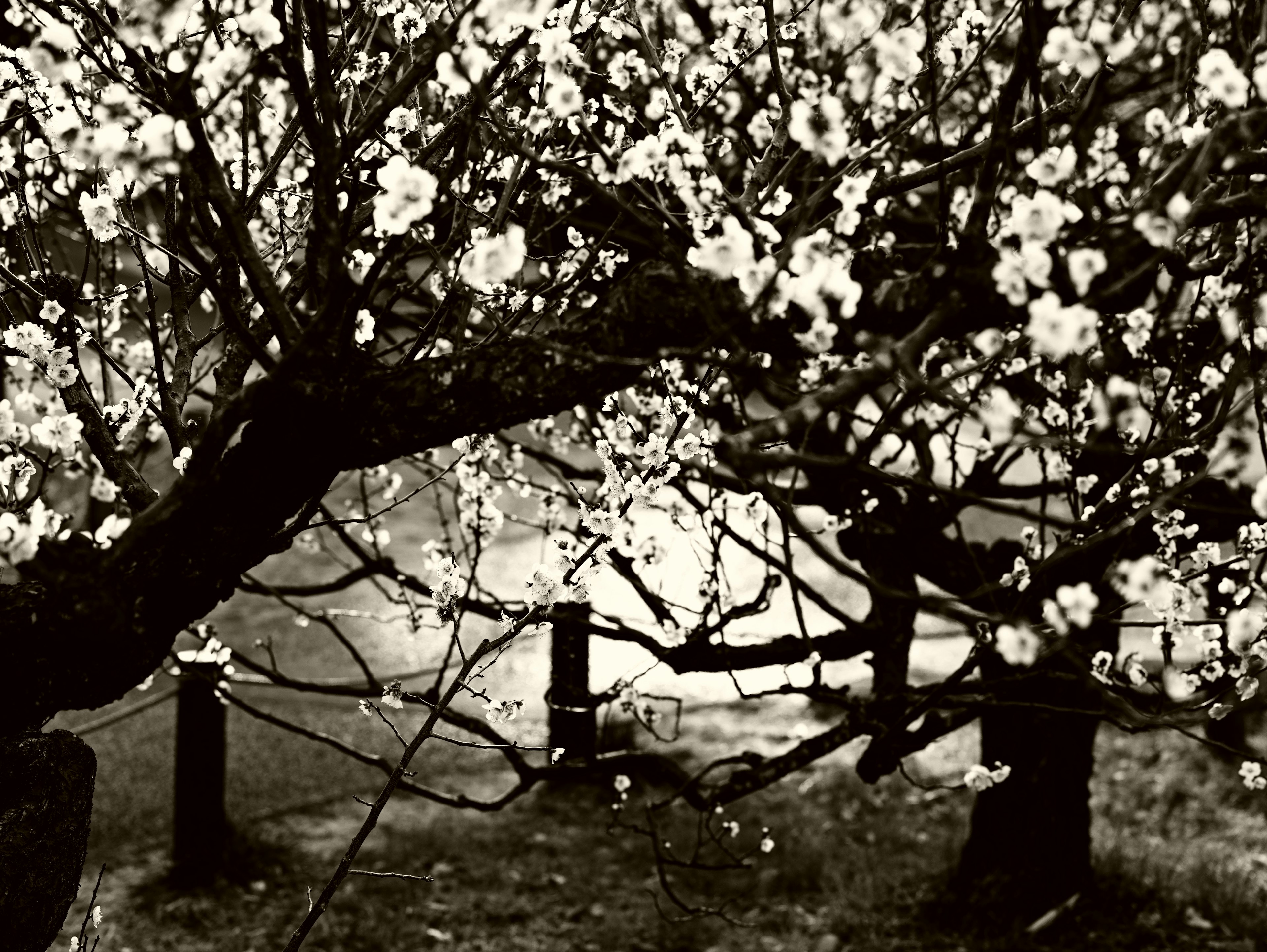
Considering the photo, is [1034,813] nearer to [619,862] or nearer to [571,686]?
[619,862]

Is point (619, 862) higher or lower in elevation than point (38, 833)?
lower

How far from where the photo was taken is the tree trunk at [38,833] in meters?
2.97

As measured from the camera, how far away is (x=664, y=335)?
2.70 m

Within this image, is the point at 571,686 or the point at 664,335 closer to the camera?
the point at 664,335

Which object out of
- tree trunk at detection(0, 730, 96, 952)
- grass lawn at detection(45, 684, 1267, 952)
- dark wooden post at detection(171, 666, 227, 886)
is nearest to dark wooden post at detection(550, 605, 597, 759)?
grass lawn at detection(45, 684, 1267, 952)

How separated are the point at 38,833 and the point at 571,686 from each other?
2011 millimetres

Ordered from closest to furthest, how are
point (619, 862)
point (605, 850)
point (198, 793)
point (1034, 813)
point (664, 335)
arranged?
point (664, 335), point (1034, 813), point (198, 793), point (619, 862), point (605, 850)

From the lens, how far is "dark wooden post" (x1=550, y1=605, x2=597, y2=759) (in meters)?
4.55

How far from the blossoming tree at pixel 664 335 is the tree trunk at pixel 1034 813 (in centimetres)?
2

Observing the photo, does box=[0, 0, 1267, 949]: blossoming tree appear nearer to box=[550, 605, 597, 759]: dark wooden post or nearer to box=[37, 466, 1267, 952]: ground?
box=[550, 605, 597, 759]: dark wooden post

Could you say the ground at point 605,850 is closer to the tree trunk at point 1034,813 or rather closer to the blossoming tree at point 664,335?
the tree trunk at point 1034,813

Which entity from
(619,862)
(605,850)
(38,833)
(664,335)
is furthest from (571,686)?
(605,850)

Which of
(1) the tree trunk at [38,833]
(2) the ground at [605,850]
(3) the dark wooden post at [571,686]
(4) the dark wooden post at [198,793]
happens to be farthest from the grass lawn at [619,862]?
(1) the tree trunk at [38,833]

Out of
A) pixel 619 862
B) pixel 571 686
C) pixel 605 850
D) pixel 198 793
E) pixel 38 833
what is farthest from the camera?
pixel 605 850
